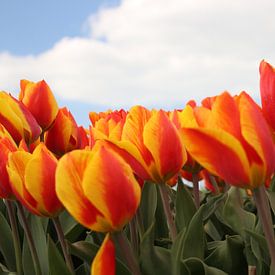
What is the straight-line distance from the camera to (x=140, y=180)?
3.97 feet

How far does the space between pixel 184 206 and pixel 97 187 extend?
0.56m

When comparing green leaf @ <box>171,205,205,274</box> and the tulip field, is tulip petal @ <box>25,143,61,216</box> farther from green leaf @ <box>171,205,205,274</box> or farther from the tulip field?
green leaf @ <box>171,205,205,274</box>

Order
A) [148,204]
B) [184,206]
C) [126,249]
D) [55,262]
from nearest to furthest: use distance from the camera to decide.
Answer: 1. [126,249]
2. [55,262]
3. [184,206]
4. [148,204]

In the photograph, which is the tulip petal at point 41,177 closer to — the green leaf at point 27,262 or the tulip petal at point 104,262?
the tulip petal at point 104,262

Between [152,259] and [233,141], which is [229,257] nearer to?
[152,259]

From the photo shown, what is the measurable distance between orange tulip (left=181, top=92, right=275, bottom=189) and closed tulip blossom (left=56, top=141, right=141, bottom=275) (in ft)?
0.38

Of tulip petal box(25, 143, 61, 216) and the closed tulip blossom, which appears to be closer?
the closed tulip blossom

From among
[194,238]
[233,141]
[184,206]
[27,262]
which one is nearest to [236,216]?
[184,206]

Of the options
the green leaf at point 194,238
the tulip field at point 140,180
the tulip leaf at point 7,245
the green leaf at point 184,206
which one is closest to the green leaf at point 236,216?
the tulip field at point 140,180

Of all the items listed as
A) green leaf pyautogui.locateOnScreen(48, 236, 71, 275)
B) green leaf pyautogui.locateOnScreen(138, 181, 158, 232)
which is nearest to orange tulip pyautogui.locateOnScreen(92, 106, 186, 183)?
green leaf pyautogui.locateOnScreen(48, 236, 71, 275)

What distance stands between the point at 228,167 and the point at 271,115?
0.89 ft

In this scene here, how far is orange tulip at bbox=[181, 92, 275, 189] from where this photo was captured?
851 mm

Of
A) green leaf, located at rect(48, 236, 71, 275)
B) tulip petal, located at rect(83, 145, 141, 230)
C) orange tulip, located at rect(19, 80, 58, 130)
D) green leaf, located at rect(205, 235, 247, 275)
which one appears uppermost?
orange tulip, located at rect(19, 80, 58, 130)

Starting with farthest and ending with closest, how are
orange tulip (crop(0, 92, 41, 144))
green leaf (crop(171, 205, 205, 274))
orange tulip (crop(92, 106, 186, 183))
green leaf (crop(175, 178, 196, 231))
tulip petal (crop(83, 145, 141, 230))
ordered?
orange tulip (crop(0, 92, 41, 144))
green leaf (crop(175, 178, 196, 231))
green leaf (crop(171, 205, 205, 274))
orange tulip (crop(92, 106, 186, 183))
tulip petal (crop(83, 145, 141, 230))
